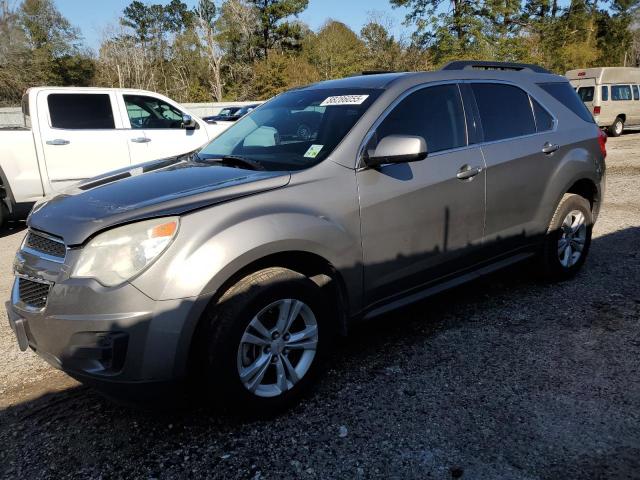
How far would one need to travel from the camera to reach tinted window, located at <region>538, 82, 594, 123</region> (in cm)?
450

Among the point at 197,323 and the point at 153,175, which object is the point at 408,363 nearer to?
the point at 197,323

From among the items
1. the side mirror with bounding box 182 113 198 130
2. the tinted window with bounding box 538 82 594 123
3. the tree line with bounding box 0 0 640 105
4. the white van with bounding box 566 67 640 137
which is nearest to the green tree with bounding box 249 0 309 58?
the tree line with bounding box 0 0 640 105

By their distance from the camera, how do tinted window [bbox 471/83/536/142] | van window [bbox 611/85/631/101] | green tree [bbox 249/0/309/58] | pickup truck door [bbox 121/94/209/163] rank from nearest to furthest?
1. tinted window [bbox 471/83/536/142]
2. pickup truck door [bbox 121/94/209/163]
3. van window [bbox 611/85/631/101]
4. green tree [bbox 249/0/309/58]

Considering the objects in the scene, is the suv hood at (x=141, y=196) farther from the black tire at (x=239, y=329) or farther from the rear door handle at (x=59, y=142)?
the rear door handle at (x=59, y=142)

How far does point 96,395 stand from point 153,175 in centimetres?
133

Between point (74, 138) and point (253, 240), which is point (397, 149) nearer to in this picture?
point (253, 240)

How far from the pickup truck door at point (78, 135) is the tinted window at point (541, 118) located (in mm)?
5877

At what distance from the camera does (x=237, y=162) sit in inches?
127

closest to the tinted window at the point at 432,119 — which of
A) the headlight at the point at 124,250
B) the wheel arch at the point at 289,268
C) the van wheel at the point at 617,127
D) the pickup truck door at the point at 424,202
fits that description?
the pickup truck door at the point at 424,202

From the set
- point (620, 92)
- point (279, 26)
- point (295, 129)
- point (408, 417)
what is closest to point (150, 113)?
point (295, 129)

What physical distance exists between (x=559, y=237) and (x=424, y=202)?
1802 mm

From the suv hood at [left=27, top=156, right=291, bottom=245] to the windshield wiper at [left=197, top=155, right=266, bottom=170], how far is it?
0.07 meters

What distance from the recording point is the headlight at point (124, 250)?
2336 millimetres

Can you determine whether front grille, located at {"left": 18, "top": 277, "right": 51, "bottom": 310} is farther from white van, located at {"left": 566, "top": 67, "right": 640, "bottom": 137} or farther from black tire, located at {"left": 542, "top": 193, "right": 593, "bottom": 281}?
white van, located at {"left": 566, "top": 67, "right": 640, "bottom": 137}
